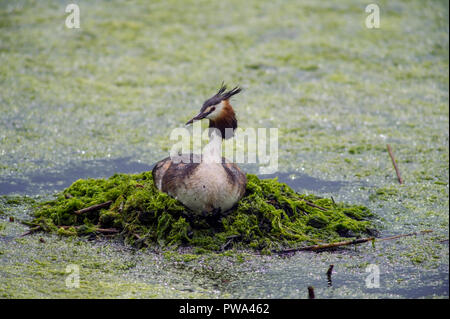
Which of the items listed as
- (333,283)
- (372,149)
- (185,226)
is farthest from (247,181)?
(372,149)

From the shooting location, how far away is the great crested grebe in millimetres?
4246

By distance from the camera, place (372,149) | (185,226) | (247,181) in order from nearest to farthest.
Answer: (185,226), (247,181), (372,149)

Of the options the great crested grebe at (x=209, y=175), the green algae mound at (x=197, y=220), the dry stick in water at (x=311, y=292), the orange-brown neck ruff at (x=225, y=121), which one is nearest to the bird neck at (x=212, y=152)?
the great crested grebe at (x=209, y=175)

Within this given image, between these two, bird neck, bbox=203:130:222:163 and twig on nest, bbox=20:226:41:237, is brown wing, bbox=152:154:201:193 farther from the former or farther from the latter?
twig on nest, bbox=20:226:41:237

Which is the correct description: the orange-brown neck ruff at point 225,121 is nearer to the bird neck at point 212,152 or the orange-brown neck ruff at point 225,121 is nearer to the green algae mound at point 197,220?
the bird neck at point 212,152

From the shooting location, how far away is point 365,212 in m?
4.86

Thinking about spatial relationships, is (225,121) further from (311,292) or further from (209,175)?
(311,292)

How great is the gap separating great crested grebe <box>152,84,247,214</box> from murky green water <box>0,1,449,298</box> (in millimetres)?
424

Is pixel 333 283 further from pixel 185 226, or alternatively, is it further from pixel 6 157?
pixel 6 157

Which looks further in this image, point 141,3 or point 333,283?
point 141,3

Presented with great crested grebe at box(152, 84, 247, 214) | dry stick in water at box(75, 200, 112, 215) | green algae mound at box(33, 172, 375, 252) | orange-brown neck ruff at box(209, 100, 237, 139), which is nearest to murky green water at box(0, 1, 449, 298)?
green algae mound at box(33, 172, 375, 252)

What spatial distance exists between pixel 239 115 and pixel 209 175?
8.58ft

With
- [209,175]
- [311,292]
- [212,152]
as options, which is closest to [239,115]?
[212,152]
